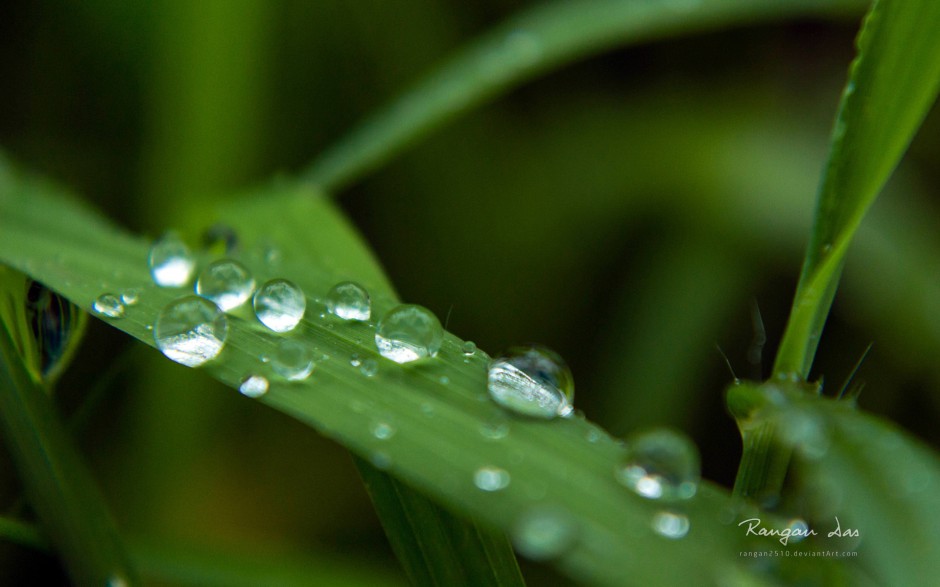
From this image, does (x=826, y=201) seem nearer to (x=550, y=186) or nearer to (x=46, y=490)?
(x=46, y=490)

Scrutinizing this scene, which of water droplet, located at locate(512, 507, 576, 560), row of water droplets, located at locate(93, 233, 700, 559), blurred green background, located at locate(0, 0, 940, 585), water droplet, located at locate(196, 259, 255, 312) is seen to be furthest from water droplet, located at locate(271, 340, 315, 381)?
blurred green background, located at locate(0, 0, 940, 585)

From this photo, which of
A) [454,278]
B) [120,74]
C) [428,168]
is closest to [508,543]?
[454,278]

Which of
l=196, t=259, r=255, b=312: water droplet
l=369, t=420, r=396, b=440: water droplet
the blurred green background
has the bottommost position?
l=369, t=420, r=396, b=440: water droplet

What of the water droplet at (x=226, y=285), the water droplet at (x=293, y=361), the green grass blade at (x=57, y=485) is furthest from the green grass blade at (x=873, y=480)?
the green grass blade at (x=57, y=485)

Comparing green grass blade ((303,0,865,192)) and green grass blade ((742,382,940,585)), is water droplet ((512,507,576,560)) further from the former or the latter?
green grass blade ((303,0,865,192))

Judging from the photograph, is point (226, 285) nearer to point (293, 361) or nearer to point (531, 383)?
point (293, 361)

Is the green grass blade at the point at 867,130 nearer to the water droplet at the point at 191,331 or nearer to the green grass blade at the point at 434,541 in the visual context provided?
the green grass blade at the point at 434,541

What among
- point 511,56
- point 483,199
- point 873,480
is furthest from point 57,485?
point 483,199
